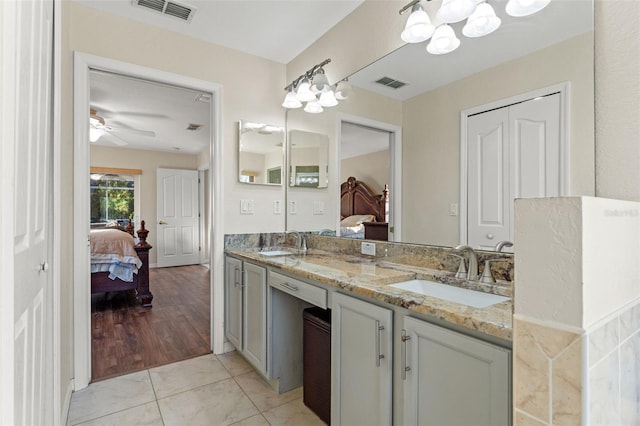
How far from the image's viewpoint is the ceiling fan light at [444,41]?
1.55 m

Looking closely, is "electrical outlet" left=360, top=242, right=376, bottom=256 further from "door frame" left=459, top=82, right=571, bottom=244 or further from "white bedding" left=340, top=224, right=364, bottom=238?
"door frame" left=459, top=82, right=571, bottom=244

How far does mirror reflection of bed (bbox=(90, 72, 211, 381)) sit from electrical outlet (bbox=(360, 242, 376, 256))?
1516 millimetres

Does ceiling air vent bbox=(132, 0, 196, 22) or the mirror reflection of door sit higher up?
ceiling air vent bbox=(132, 0, 196, 22)

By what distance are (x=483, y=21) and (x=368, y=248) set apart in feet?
4.28

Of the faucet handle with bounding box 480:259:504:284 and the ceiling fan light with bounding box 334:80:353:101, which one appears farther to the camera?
the ceiling fan light with bounding box 334:80:353:101

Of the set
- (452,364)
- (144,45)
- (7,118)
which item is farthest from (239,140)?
(452,364)

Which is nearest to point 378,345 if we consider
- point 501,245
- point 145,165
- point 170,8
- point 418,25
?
point 501,245

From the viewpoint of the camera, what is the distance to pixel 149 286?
4.53 m

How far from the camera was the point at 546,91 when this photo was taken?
1.18 meters

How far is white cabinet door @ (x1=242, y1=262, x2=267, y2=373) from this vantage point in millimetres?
1998

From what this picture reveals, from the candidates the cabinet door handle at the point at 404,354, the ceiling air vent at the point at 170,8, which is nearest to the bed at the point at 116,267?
the ceiling air vent at the point at 170,8

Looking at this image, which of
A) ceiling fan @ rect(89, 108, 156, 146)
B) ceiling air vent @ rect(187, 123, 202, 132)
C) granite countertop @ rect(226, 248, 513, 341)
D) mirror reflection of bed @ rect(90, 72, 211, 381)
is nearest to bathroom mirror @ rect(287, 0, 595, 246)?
granite countertop @ rect(226, 248, 513, 341)

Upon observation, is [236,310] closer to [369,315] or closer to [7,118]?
[369,315]

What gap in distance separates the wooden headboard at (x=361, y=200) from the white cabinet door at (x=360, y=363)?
28.4 inches
